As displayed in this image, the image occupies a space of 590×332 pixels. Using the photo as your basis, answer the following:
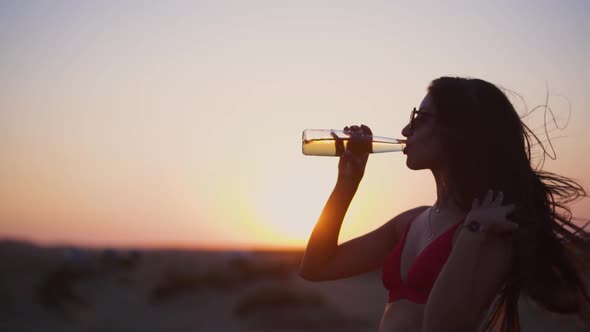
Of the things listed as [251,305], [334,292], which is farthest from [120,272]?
[251,305]

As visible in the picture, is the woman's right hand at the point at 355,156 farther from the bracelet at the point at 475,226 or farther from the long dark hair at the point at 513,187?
the bracelet at the point at 475,226

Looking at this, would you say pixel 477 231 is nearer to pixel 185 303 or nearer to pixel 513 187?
pixel 513 187

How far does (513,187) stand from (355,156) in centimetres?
81

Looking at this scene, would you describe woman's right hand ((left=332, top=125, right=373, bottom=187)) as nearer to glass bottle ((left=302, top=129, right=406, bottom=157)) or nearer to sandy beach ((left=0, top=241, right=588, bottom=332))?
glass bottle ((left=302, top=129, right=406, bottom=157))

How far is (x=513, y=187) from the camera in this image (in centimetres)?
265

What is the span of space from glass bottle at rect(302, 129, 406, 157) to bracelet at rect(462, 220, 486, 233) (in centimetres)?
152

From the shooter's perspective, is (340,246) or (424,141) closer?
(424,141)

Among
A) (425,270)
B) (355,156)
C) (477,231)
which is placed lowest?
(425,270)

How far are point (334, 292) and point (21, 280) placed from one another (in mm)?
9888

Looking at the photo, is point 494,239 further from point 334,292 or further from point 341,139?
point 334,292

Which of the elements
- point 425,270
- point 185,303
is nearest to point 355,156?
point 425,270

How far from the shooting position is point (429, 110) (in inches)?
114

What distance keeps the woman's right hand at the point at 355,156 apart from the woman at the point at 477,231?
0.31m

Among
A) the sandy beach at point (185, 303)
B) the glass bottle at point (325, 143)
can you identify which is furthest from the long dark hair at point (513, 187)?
the sandy beach at point (185, 303)
